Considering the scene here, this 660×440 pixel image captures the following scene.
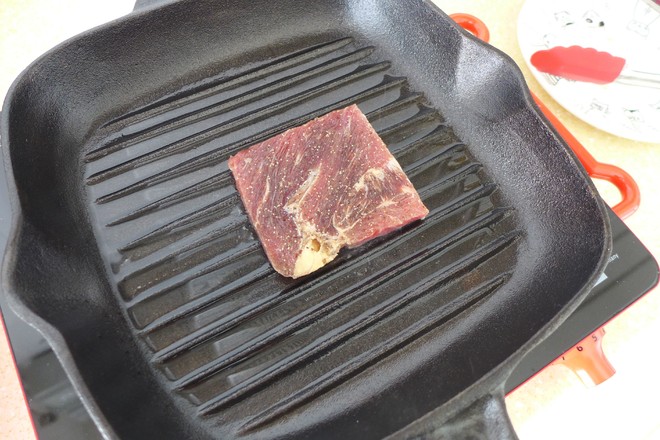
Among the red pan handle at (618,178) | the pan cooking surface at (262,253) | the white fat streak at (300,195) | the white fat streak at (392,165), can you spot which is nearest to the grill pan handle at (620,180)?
the red pan handle at (618,178)

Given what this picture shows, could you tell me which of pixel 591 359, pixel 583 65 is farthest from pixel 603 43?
pixel 591 359

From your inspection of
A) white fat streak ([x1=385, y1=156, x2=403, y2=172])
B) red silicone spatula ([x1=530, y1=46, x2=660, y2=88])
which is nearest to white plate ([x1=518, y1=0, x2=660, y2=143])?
red silicone spatula ([x1=530, y1=46, x2=660, y2=88])

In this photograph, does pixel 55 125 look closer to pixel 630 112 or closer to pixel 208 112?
pixel 208 112

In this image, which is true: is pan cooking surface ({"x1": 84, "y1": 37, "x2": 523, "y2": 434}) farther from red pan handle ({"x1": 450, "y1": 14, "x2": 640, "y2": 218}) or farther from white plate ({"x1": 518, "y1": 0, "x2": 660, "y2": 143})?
white plate ({"x1": 518, "y1": 0, "x2": 660, "y2": 143})

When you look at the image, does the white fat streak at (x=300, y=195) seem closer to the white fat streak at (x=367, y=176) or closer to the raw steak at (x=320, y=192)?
the raw steak at (x=320, y=192)

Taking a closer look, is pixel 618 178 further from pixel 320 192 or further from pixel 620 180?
pixel 320 192

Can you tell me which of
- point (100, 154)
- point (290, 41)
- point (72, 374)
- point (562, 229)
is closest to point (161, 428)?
point (72, 374)
